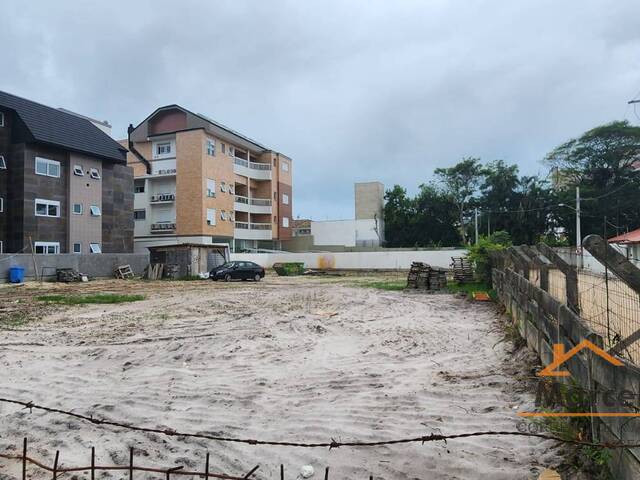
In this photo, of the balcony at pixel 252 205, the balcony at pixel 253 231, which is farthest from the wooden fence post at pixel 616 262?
the balcony at pixel 252 205

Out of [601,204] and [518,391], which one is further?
[601,204]

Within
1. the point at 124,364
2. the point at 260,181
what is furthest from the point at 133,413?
the point at 260,181

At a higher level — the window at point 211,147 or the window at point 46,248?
the window at point 211,147

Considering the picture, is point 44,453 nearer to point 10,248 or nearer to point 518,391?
point 518,391

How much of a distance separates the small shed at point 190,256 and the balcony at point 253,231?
41.3 feet

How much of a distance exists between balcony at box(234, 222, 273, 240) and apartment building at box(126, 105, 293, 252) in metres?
0.11

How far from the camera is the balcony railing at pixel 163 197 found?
44.5 m

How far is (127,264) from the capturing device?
33.4 m

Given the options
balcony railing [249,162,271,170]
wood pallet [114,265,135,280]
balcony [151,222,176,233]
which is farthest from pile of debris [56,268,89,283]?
balcony railing [249,162,271,170]

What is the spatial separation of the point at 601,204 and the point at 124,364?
49.4 meters

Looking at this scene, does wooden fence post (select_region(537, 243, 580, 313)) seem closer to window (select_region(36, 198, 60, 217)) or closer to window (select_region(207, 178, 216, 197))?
window (select_region(36, 198, 60, 217))

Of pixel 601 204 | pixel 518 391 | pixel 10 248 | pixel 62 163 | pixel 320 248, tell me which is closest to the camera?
pixel 518 391

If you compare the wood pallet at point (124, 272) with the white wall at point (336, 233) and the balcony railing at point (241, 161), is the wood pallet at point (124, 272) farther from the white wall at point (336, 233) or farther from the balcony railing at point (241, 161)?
the white wall at point (336, 233)

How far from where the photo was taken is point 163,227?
146ft
